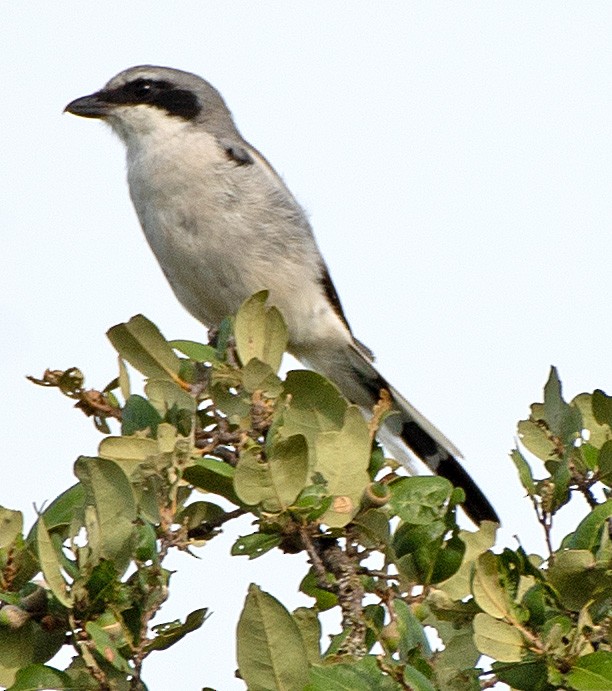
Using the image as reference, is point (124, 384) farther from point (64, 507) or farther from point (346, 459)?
point (346, 459)

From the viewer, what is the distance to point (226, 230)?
181 inches

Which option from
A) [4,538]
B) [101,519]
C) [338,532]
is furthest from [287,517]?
[4,538]

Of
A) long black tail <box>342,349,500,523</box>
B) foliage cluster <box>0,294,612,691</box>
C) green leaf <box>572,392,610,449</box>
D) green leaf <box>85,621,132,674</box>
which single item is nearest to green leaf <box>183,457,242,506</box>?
foliage cluster <box>0,294,612,691</box>

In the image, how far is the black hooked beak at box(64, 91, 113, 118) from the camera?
17.3ft

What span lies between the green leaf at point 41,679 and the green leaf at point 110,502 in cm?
20

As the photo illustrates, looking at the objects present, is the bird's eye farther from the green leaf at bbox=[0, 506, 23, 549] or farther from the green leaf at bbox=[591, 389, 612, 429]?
the green leaf at bbox=[0, 506, 23, 549]

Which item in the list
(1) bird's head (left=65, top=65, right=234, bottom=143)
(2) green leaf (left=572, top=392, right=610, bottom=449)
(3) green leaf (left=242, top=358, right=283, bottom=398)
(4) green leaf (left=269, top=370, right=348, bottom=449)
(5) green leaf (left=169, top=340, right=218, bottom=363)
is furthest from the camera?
(1) bird's head (left=65, top=65, right=234, bottom=143)

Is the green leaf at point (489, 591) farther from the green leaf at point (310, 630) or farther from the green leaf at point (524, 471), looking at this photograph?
the green leaf at point (524, 471)

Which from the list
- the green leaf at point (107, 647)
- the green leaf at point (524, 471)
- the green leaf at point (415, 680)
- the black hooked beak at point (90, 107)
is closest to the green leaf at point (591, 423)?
the green leaf at point (524, 471)

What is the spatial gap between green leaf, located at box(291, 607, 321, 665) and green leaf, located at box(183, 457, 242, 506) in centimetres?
34

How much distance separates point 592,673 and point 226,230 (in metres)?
3.02

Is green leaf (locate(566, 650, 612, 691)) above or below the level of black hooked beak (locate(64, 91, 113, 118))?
below

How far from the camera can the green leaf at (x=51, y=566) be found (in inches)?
76.2

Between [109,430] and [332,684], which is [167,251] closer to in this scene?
[109,430]
